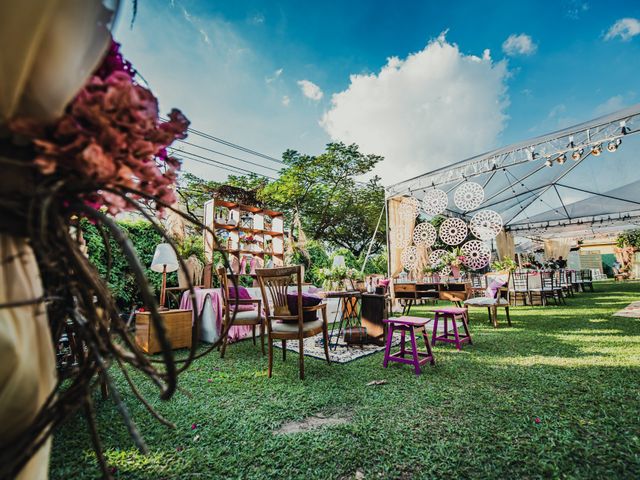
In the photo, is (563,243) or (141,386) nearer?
(141,386)

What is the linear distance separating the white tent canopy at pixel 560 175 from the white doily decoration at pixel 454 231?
1037 millimetres

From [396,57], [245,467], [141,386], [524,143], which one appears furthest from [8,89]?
[396,57]

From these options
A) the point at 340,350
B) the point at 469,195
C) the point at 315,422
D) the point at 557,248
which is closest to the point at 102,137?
the point at 315,422

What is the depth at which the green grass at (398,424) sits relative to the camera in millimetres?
1479

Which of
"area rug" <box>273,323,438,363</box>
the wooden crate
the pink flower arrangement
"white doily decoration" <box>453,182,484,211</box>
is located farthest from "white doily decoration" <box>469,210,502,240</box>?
the pink flower arrangement

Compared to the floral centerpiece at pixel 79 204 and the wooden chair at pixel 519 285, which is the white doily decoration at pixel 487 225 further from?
the floral centerpiece at pixel 79 204

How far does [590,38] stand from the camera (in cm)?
606

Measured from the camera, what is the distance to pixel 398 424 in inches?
73.9

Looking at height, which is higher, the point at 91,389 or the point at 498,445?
the point at 91,389

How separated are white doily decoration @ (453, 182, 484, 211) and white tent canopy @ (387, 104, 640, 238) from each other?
23 cm

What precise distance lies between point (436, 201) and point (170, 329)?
6.07m

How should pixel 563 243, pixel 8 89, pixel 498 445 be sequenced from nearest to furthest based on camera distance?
pixel 8 89, pixel 498 445, pixel 563 243

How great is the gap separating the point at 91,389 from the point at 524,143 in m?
7.38

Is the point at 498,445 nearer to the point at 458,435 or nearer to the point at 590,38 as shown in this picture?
the point at 458,435
